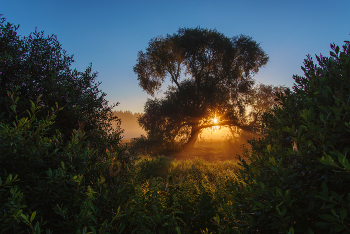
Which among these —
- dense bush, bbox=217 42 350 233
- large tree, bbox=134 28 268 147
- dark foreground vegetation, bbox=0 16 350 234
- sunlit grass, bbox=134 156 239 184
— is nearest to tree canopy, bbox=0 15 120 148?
dark foreground vegetation, bbox=0 16 350 234

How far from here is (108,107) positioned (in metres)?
4.59

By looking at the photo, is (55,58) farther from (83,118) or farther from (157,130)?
(157,130)

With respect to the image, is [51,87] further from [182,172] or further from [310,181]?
[182,172]

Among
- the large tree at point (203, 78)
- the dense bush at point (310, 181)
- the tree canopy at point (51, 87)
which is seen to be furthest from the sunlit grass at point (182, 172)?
the large tree at point (203, 78)

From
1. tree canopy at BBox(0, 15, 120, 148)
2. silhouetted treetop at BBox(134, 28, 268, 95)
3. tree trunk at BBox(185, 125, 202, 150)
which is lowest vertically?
tree trunk at BBox(185, 125, 202, 150)

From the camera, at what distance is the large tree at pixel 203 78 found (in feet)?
53.4

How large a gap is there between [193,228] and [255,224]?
147 cm

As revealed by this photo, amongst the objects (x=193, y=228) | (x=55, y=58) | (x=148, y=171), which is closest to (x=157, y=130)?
(x=148, y=171)

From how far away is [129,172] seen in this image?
10.6 ft

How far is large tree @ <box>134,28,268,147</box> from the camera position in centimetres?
1628

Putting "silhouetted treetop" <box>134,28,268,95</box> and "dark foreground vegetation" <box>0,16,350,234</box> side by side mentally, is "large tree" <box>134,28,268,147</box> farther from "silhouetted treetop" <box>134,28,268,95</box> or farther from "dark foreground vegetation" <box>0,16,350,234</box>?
"dark foreground vegetation" <box>0,16,350,234</box>

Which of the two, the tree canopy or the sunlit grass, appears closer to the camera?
the tree canopy

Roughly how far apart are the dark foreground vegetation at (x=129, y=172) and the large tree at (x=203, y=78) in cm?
1207

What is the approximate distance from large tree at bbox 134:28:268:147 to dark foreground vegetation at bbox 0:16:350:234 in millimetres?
12066
